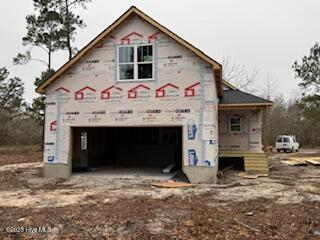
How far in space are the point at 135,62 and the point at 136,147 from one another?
26.6ft

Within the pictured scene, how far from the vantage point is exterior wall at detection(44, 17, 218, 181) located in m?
13.1

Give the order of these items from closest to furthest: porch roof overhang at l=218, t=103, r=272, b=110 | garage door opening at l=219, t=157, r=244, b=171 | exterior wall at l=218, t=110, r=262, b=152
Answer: porch roof overhang at l=218, t=103, r=272, b=110
garage door opening at l=219, t=157, r=244, b=171
exterior wall at l=218, t=110, r=262, b=152

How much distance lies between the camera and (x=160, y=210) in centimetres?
855

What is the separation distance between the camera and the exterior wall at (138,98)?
43.0 feet

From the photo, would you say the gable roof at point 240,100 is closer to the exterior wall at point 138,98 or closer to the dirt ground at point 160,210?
the exterior wall at point 138,98

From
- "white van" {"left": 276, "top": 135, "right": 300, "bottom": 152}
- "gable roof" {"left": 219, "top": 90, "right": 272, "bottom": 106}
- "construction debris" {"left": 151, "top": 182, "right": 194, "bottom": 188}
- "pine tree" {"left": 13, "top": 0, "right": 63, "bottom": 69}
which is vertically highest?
"pine tree" {"left": 13, "top": 0, "right": 63, "bottom": 69}

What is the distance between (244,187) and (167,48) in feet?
19.6

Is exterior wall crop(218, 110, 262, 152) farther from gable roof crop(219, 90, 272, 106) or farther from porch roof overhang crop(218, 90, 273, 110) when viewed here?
porch roof overhang crop(218, 90, 273, 110)

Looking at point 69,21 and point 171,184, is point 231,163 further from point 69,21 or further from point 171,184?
point 69,21

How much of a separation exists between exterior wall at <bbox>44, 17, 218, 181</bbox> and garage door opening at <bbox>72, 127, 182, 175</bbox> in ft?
15.0

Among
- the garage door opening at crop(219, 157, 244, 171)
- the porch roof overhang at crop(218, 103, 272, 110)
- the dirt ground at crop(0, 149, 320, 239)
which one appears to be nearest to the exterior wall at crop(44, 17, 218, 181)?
the dirt ground at crop(0, 149, 320, 239)

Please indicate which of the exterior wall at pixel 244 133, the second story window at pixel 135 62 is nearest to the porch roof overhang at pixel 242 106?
the exterior wall at pixel 244 133

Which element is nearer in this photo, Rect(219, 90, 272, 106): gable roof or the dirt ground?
the dirt ground

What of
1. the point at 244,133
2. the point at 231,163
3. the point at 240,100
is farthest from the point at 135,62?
the point at 231,163
